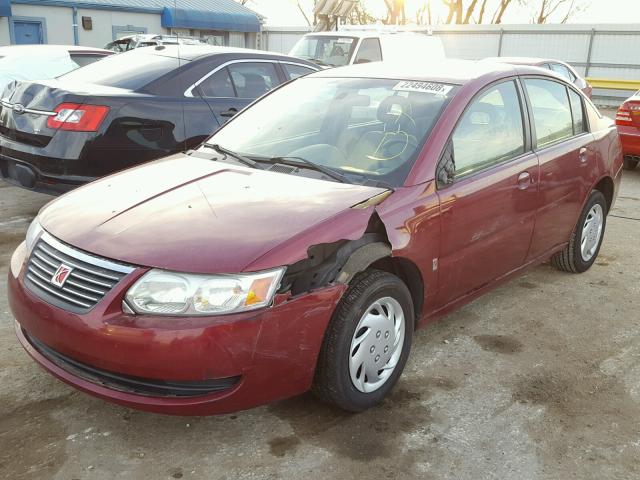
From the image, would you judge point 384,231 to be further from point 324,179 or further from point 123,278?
point 123,278

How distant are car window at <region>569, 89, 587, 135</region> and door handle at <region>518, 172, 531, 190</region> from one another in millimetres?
972

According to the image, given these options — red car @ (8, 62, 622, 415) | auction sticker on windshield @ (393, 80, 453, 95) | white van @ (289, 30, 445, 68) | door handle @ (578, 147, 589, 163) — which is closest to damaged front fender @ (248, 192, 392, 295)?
red car @ (8, 62, 622, 415)

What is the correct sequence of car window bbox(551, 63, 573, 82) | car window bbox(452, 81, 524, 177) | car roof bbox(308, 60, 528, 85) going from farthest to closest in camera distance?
car window bbox(551, 63, 573, 82)
car roof bbox(308, 60, 528, 85)
car window bbox(452, 81, 524, 177)

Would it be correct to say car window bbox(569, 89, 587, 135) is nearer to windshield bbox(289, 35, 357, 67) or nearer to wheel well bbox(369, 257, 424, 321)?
wheel well bbox(369, 257, 424, 321)

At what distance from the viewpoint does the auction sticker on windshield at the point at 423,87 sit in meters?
3.68

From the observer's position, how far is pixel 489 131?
3.80 meters

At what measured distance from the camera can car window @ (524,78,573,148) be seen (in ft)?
13.9

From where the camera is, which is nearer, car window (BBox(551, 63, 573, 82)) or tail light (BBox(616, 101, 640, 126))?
tail light (BBox(616, 101, 640, 126))

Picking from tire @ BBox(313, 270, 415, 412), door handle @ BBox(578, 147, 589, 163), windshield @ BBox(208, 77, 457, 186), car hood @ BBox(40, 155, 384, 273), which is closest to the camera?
car hood @ BBox(40, 155, 384, 273)

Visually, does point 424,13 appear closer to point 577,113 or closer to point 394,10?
point 394,10

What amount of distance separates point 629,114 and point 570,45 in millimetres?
16083

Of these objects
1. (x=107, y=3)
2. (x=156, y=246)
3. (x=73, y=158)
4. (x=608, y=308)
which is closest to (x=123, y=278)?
(x=156, y=246)

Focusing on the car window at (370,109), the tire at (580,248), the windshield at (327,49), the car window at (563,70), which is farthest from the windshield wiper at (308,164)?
the car window at (563,70)

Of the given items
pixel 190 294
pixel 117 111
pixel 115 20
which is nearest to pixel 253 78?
pixel 117 111
